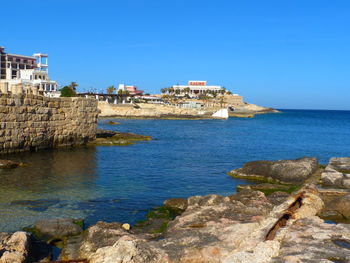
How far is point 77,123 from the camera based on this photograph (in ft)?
104

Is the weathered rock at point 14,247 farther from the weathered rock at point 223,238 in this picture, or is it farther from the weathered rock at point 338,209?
the weathered rock at point 338,209

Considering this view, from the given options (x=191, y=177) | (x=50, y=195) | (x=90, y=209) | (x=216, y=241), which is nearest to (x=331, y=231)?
(x=216, y=241)

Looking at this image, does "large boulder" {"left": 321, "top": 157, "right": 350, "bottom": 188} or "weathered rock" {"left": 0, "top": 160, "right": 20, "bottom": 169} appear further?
"weathered rock" {"left": 0, "top": 160, "right": 20, "bottom": 169}

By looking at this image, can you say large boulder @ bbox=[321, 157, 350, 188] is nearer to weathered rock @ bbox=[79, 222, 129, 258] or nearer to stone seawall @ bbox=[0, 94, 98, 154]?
weathered rock @ bbox=[79, 222, 129, 258]

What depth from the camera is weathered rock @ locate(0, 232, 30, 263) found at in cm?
801

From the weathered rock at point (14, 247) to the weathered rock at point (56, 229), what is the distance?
4.87ft

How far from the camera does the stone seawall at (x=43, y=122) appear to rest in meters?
24.6

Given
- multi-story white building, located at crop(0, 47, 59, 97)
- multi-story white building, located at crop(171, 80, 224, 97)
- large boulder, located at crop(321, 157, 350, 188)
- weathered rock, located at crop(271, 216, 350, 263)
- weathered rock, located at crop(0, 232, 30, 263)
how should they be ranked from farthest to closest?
multi-story white building, located at crop(171, 80, 224, 97) → multi-story white building, located at crop(0, 47, 59, 97) → large boulder, located at crop(321, 157, 350, 188) → weathered rock, located at crop(0, 232, 30, 263) → weathered rock, located at crop(271, 216, 350, 263)

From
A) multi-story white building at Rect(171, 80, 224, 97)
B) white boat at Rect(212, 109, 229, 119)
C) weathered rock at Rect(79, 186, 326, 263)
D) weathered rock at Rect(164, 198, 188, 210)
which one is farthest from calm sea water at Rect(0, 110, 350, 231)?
multi-story white building at Rect(171, 80, 224, 97)

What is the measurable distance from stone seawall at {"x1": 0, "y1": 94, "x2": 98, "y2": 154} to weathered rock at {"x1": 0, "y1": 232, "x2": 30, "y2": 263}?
16872 mm

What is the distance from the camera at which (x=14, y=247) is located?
852 centimetres

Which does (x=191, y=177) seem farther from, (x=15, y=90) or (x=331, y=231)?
(x=15, y=90)

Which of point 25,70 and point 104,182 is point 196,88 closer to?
point 25,70

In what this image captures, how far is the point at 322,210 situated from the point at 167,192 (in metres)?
6.99
